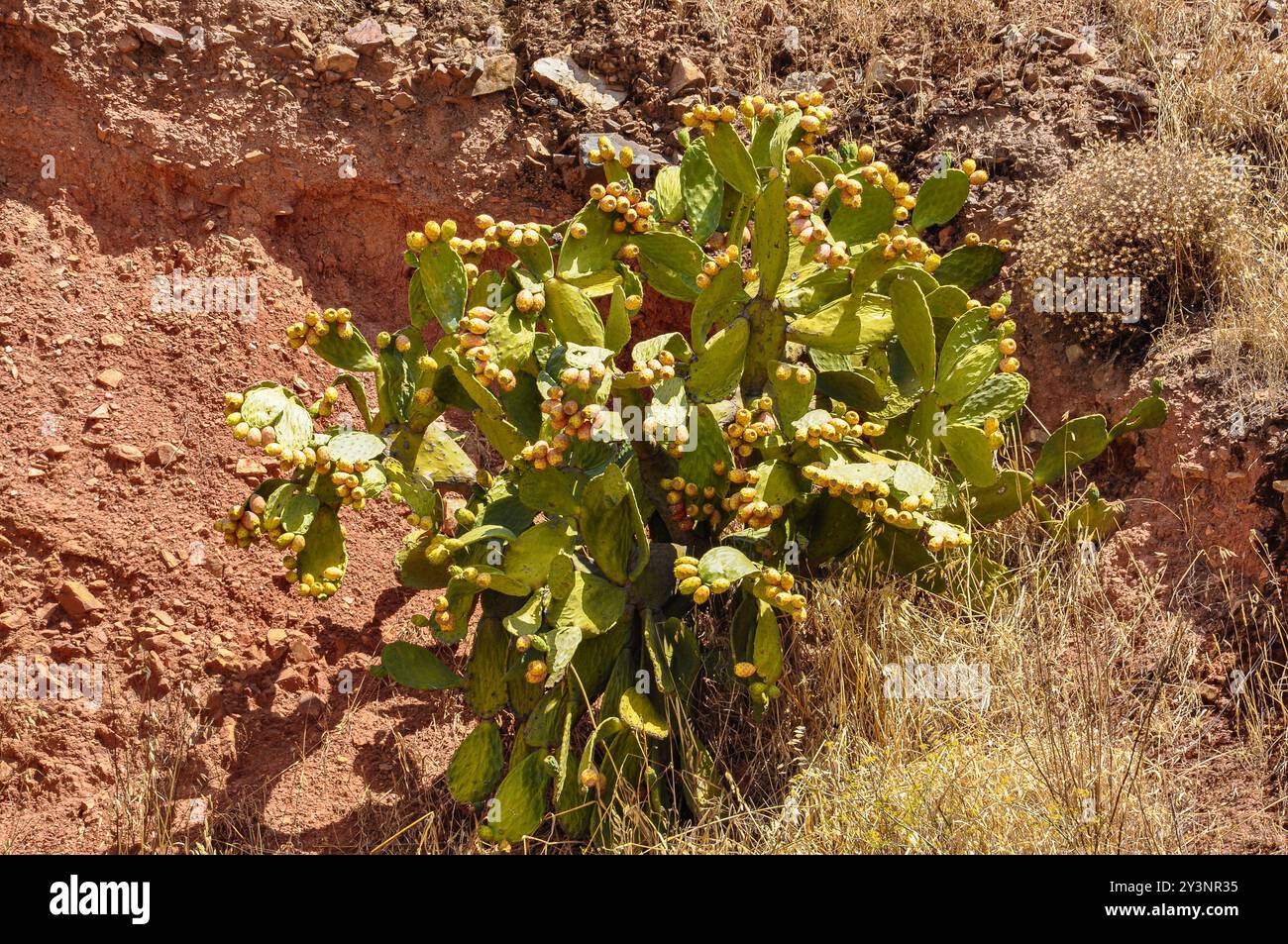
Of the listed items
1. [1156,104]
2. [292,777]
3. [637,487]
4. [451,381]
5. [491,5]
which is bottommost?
[292,777]

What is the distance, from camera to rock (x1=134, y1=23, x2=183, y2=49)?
4504mm

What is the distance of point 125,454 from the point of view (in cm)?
414

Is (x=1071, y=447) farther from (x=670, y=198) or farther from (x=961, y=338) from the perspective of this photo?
(x=670, y=198)

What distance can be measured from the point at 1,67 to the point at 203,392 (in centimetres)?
144

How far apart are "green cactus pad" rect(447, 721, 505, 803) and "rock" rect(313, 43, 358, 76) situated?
2.69 meters

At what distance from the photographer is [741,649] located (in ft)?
10.9

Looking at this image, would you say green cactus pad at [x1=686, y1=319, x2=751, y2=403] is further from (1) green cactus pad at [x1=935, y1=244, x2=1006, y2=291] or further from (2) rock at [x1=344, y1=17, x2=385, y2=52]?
(2) rock at [x1=344, y1=17, x2=385, y2=52]

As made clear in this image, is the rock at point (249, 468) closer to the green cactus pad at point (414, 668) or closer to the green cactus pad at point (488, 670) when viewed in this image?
the green cactus pad at point (414, 668)

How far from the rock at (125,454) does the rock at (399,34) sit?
6.08 ft

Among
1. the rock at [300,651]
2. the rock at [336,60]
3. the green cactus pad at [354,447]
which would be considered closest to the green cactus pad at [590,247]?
the green cactus pad at [354,447]

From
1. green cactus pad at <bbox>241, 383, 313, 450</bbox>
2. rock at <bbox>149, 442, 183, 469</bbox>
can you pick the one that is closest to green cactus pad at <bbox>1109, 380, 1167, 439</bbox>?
green cactus pad at <bbox>241, 383, 313, 450</bbox>

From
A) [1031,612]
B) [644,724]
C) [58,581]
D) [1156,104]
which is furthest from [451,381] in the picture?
[1156,104]

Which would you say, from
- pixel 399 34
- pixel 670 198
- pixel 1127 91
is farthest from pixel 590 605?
pixel 1127 91

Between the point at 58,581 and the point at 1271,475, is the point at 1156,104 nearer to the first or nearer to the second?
the point at 1271,475
